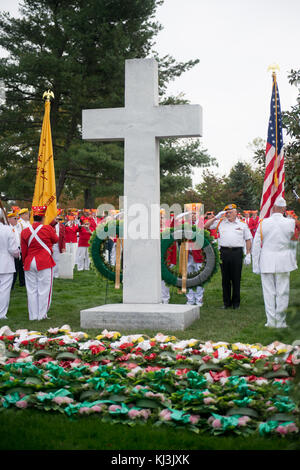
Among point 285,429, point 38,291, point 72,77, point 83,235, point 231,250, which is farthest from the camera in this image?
point 72,77

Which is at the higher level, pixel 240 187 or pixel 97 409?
pixel 240 187

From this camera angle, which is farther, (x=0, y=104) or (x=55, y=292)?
(x=0, y=104)

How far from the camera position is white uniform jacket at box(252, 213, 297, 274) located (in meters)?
8.94

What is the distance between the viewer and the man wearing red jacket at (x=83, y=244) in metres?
19.9

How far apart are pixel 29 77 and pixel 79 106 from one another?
247 cm

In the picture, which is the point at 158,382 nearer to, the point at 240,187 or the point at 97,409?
the point at 97,409

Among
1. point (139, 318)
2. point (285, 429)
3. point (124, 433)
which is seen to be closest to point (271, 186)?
point (139, 318)

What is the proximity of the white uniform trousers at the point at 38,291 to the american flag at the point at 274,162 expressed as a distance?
4171 millimetres

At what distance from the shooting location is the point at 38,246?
980 cm

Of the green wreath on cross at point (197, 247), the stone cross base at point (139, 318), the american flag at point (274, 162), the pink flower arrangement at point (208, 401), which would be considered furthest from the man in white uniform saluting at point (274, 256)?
the pink flower arrangement at point (208, 401)

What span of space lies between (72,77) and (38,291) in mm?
15491

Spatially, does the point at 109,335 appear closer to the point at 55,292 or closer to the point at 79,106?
the point at 55,292

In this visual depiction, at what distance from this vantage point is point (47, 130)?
14.5 m
